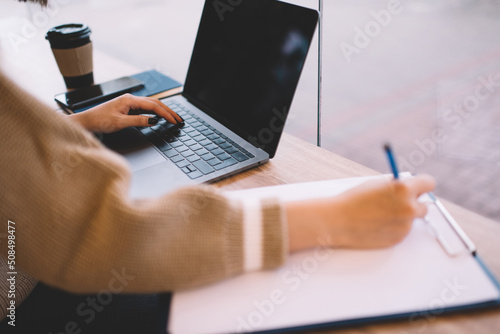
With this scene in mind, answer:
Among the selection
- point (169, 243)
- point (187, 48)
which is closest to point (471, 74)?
point (187, 48)

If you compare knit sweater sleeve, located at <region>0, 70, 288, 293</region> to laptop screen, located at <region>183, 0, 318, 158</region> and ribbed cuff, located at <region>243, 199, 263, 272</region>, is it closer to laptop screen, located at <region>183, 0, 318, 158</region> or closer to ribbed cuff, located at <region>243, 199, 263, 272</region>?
ribbed cuff, located at <region>243, 199, 263, 272</region>

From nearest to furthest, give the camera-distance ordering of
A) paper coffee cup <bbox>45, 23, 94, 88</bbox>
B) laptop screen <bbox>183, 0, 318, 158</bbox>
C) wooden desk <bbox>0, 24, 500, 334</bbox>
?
wooden desk <bbox>0, 24, 500, 334</bbox> < laptop screen <bbox>183, 0, 318, 158</bbox> < paper coffee cup <bbox>45, 23, 94, 88</bbox>

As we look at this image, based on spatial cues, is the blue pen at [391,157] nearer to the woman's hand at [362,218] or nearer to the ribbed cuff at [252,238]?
the woman's hand at [362,218]

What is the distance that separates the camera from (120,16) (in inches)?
141

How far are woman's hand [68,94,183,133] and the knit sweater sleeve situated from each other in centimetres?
36

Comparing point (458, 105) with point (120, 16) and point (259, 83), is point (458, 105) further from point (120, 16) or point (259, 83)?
point (120, 16)

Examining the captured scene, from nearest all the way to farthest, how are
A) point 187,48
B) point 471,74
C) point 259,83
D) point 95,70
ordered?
point 259,83 → point 95,70 → point 187,48 → point 471,74

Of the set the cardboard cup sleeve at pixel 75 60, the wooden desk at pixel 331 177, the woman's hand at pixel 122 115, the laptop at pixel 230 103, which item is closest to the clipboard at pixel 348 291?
the wooden desk at pixel 331 177

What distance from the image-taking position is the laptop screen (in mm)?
669

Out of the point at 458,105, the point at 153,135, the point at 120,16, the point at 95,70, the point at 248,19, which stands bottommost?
the point at 120,16

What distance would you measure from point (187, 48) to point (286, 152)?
177cm

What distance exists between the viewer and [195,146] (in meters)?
0.77

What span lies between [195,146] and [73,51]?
64 cm

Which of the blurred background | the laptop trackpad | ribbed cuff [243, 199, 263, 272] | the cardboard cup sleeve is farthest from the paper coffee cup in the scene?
ribbed cuff [243, 199, 263, 272]
